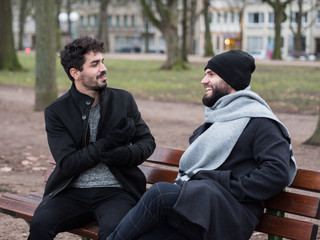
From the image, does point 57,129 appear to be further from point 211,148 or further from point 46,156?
point 46,156

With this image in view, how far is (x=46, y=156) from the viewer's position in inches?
332

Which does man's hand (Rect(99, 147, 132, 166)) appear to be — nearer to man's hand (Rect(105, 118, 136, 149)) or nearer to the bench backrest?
man's hand (Rect(105, 118, 136, 149))

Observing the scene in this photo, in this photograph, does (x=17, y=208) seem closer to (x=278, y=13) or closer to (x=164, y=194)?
(x=164, y=194)

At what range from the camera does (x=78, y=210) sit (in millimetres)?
3812

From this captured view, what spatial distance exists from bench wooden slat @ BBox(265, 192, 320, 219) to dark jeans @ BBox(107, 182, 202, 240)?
0.50 metres

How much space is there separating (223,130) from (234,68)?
38cm

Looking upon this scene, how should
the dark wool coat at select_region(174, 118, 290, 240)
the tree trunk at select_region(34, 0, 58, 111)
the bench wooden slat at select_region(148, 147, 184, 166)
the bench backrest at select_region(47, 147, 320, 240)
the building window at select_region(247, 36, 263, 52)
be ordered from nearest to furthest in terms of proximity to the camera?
the dark wool coat at select_region(174, 118, 290, 240)
the bench backrest at select_region(47, 147, 320, 240)
the bench wooden slat at select_region(148, 147, 184, 166)
the tree trunk at select_region(34, 0, 58, 111)
the building window at select_region(247, 36, 263, 52)

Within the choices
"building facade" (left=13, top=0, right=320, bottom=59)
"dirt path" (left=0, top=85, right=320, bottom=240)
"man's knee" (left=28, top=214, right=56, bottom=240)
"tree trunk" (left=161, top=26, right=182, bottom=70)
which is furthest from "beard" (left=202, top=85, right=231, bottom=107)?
"building facade" (left=13, top=0, right=320, bottom=59)

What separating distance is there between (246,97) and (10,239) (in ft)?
7.95

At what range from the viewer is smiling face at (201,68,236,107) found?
11.7 feet

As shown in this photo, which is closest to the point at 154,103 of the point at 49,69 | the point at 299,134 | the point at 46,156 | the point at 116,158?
the point at 49,69

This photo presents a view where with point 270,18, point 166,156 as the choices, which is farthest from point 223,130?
point 270,18

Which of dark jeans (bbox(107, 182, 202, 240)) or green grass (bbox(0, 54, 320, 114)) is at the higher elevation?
dark jeans (bbox(107, 182, 202, 240))

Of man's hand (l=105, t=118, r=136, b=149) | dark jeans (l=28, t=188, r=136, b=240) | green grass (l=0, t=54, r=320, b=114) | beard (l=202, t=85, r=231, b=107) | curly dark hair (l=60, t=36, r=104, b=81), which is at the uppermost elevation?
curly dark hair (l=60, t=36, r=104, b=81)
